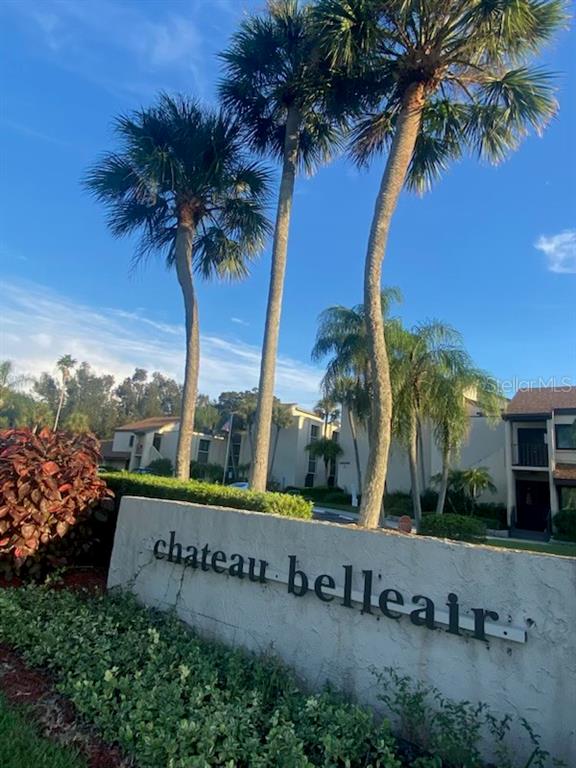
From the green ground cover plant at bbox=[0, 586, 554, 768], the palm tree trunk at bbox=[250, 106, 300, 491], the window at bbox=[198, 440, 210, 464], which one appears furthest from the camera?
the window at bbox=[198, 440, 210, 464]

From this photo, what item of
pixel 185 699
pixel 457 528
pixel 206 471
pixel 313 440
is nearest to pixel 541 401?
pixel 457 528

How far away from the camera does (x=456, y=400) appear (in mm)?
20078

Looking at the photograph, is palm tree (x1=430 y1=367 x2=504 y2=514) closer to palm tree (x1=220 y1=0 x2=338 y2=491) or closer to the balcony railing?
the balcony railing

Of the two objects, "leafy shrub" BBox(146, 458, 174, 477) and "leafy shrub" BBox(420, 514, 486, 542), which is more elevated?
"leafy shrub" BBox(146, 458, 174, 477)

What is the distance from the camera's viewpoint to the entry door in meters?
27.3

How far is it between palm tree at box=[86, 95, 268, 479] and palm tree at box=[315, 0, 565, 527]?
11.8ft

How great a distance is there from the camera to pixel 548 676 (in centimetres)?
286

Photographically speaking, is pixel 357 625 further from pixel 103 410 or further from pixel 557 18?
pixel 103 410

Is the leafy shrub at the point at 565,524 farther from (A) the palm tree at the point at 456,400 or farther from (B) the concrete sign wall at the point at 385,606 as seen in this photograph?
(B) the concrete sign wall at the point at 385,606

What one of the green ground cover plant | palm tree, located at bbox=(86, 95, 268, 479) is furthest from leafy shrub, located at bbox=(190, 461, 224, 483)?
the green ground cover plant

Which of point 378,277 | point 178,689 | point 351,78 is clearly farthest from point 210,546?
point 351,78

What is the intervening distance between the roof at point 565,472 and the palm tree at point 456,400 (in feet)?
21.5

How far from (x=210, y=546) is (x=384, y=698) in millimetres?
2167

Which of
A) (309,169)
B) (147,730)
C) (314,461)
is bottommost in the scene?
(147,730)
